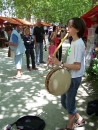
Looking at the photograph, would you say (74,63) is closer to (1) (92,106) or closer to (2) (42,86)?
(1) (92,106)

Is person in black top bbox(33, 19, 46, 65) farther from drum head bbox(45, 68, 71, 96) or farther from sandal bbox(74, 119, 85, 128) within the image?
drum head bbox(45, 68, 71, 96)

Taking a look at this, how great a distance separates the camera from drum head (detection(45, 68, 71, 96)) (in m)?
2.57

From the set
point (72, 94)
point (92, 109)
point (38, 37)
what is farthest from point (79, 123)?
point (38, 37)

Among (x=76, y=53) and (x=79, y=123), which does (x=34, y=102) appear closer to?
(x=79, y=123)

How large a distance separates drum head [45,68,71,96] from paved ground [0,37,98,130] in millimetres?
1000

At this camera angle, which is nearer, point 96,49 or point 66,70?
point 66,70

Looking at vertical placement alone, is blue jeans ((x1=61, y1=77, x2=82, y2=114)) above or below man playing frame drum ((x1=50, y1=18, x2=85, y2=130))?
below

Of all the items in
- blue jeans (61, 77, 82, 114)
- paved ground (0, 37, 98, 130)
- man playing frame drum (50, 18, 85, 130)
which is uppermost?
man playing frame drum (50, 18, 85, 130)

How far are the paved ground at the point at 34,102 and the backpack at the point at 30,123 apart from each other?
0.48 feet

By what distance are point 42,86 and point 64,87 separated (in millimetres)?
2924

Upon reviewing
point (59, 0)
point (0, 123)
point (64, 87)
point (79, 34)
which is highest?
point (59, 0)

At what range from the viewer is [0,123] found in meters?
3.41

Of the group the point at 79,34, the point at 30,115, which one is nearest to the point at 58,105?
the point at 30,115

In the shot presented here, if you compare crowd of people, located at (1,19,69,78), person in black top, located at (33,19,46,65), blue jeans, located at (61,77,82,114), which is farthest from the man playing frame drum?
person in black top, located at (33,19,46,65)
